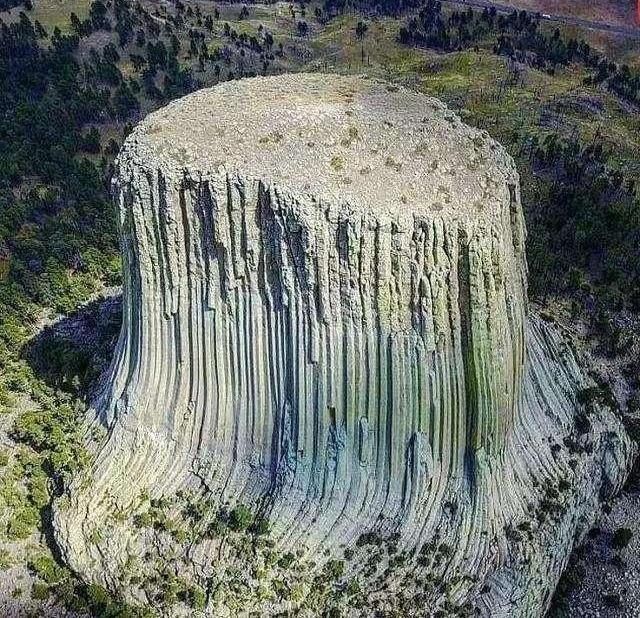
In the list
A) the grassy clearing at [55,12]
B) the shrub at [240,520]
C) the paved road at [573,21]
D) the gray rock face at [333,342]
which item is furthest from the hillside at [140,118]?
the shrub at [240,520]

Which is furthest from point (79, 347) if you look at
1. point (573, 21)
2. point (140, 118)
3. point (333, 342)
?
point (573, 21)

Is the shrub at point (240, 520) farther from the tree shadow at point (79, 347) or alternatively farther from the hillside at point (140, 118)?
the tree shadow at point (79, 347)

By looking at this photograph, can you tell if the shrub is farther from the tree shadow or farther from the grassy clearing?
the grassy clearing

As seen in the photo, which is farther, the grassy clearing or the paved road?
the paved road

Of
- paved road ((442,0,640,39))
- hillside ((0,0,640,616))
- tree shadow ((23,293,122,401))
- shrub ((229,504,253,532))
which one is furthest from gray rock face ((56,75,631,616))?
paved road ((442,0,640,39))

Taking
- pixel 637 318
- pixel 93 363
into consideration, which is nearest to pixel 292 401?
pixel 93 363
